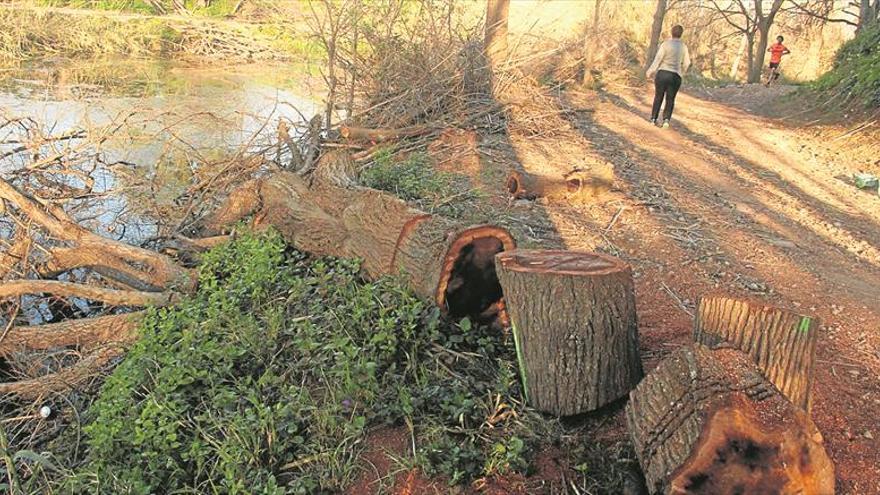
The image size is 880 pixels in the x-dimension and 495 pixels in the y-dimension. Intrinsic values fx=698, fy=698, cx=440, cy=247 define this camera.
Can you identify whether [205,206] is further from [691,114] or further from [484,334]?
[691,114]

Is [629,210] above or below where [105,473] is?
above

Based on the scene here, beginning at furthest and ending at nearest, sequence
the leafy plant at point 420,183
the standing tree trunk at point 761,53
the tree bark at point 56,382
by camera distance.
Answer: the standing tree trunk at point 761,53, the leafy plant at point 420,183, the tree bark at point 56,382

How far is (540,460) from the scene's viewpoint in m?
3.11

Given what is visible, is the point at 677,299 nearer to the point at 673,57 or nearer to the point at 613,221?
the point at 613,221

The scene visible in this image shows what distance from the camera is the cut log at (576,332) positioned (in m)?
3.33

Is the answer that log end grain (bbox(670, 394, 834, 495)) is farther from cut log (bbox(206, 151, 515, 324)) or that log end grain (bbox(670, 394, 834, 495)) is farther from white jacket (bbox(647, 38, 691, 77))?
white jacket (bbox(647, 38, 691, 77))

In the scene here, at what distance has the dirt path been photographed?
377 cm

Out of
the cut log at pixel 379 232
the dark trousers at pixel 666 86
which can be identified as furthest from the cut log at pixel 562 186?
the dark trousers at pixel 666 86

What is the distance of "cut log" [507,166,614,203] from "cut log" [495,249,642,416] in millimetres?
3379

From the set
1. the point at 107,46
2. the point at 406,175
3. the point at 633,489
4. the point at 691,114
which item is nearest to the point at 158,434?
the point at 633,489

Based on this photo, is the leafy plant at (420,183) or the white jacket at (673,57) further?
the white jacket at (673,57)

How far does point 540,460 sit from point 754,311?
3.73ft

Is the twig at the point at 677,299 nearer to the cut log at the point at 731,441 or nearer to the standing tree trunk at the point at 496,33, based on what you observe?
the cut log at the point at 731,441

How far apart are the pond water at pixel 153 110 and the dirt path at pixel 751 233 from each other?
408cm
